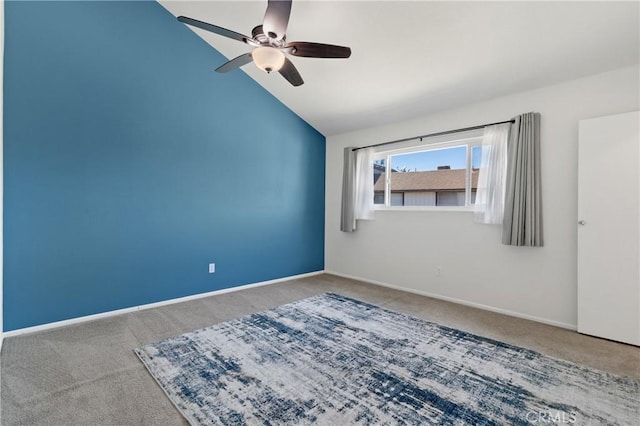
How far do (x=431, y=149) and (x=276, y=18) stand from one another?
9.06 feet

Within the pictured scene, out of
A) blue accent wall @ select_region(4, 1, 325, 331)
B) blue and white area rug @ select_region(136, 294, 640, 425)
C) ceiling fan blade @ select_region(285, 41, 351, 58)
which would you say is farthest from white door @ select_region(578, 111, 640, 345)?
blue accent wall @ select_region(4, 1, 325, 331)

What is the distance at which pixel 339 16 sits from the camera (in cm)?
273

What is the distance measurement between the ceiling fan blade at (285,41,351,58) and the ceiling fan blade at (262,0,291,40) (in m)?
0.14

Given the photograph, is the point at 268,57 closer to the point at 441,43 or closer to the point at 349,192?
the point at 441,43

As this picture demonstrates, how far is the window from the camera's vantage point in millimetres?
3600

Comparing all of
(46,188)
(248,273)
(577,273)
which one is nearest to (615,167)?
(577,273)

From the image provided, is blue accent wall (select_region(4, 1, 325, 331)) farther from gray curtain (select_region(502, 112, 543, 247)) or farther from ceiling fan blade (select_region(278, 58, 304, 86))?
gray curtain (select_region(502, 112, 543, 247))

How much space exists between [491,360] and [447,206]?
6.54ft

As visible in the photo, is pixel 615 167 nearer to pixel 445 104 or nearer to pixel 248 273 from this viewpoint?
pixel 445 104

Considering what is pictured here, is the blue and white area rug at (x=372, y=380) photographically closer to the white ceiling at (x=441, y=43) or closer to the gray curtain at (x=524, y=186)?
the gray curtain at (x=524, y=186)

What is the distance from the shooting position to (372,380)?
1.91m

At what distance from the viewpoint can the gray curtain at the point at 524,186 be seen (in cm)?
295

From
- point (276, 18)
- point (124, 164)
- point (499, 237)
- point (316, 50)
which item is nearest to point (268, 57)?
point (276, 18)

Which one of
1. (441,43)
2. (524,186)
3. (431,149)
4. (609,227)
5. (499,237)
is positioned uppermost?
(441,43)
